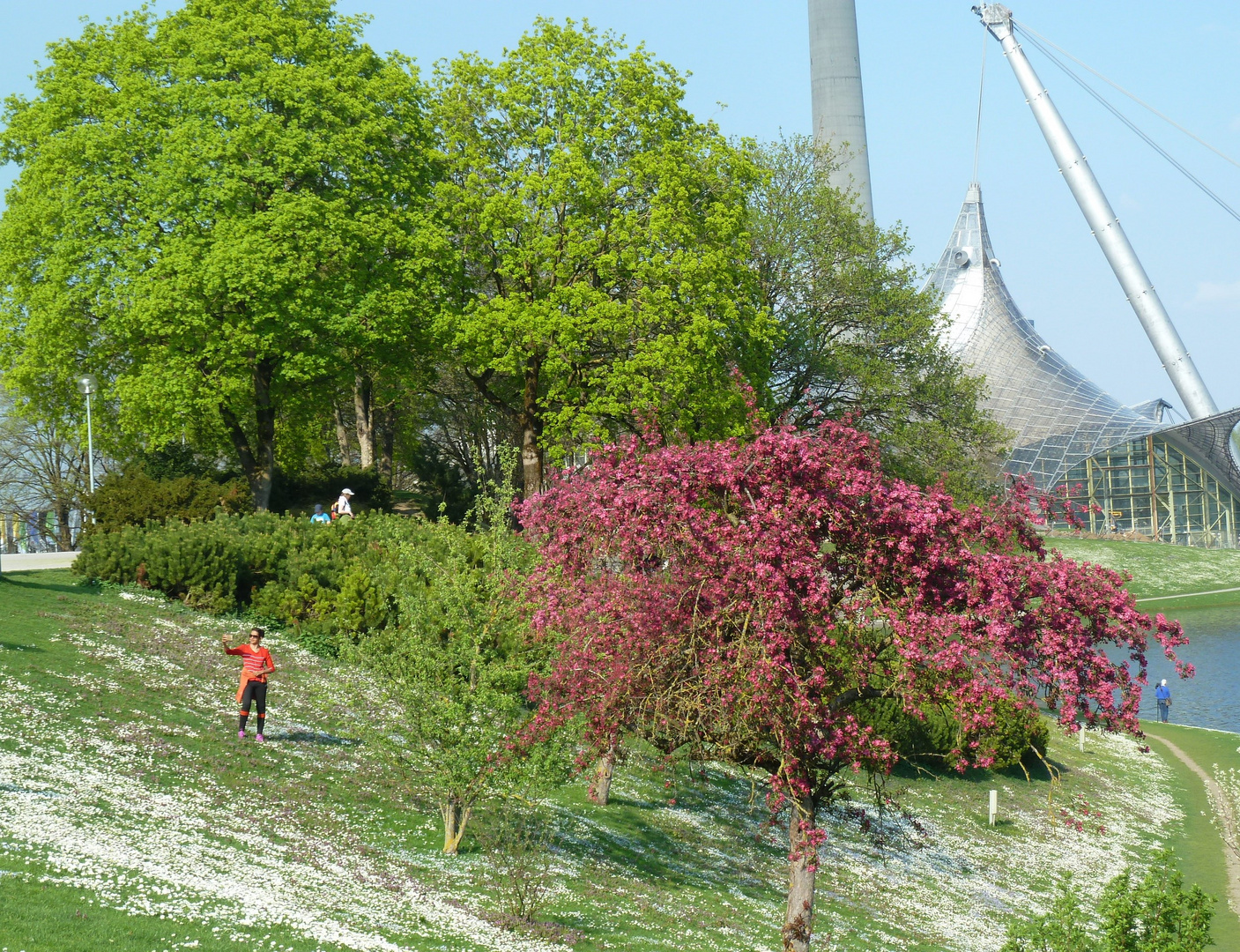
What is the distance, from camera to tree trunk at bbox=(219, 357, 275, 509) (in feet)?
133

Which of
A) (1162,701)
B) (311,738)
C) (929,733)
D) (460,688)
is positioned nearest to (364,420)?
(929,733)

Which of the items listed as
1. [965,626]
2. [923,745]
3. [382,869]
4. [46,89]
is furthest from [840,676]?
[46,89]

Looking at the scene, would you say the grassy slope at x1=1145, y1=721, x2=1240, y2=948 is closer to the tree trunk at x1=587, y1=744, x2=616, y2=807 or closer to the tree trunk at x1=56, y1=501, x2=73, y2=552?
the tree trunk at x1=587, y1=744, x2=616, y2=807

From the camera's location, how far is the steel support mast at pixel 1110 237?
293 feet

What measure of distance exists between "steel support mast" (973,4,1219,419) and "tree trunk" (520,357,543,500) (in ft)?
213

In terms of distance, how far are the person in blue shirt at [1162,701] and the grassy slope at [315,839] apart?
15.0m

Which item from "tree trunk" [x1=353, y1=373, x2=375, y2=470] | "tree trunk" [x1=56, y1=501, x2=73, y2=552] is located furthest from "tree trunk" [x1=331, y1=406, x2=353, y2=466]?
"tree trunk" [x1=56, y1=501, x2=73, y2=552]

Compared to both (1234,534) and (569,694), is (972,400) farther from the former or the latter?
(1234,534)

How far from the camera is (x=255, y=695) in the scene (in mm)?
19703

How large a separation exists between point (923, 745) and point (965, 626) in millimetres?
21040

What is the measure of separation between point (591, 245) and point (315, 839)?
89.4 ft

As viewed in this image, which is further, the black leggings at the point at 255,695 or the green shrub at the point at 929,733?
the green shrub at the point at 929,733

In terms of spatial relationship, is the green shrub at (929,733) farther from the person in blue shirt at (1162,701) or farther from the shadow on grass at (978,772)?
the person in blue shirt at (1162,701)

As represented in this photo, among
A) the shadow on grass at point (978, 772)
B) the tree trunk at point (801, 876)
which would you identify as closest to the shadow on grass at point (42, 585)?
the tree trunk at point (801, 876)
